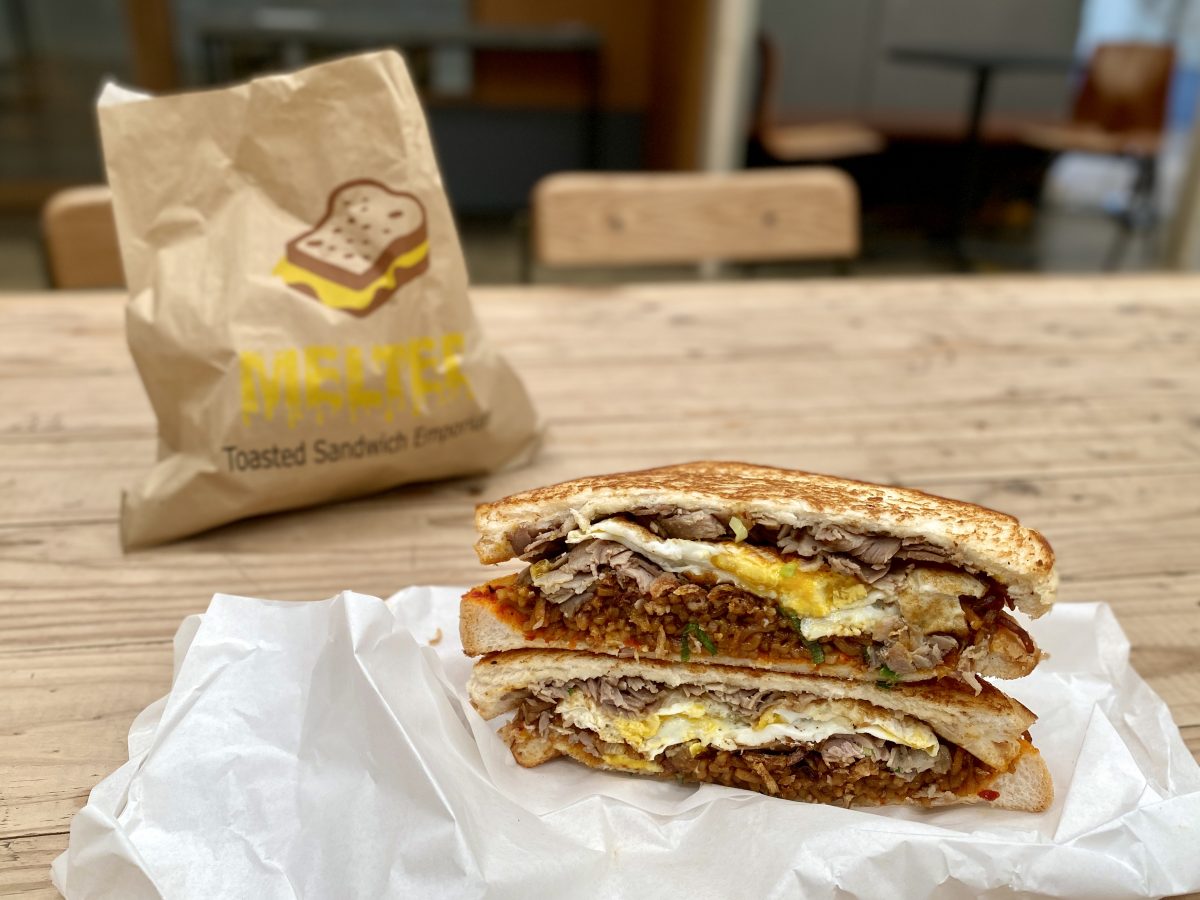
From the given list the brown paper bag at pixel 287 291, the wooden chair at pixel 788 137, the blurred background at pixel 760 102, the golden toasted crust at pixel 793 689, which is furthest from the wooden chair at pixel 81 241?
the wooden chair at pixel 788 137

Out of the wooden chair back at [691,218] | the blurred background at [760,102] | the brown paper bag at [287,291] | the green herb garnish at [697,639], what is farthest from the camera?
the blurred background at [760,102]

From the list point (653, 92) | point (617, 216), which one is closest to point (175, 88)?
point (653, 92)

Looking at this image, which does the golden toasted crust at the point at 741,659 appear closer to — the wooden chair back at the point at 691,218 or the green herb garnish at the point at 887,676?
the green herb garnish at the point at 887,676

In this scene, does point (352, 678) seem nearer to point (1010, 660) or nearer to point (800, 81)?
point (1010, 660)

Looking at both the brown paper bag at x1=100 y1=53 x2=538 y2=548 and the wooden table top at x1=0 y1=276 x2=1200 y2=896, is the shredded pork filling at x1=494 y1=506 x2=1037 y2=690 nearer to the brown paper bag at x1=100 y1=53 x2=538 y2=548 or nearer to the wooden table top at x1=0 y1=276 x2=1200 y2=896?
the wooden table top at x1=0 y1=276 x2=1200 y2=896

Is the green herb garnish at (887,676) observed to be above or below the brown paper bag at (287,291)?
below

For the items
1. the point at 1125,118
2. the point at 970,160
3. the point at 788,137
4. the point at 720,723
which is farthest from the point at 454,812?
the point at 1125,118
